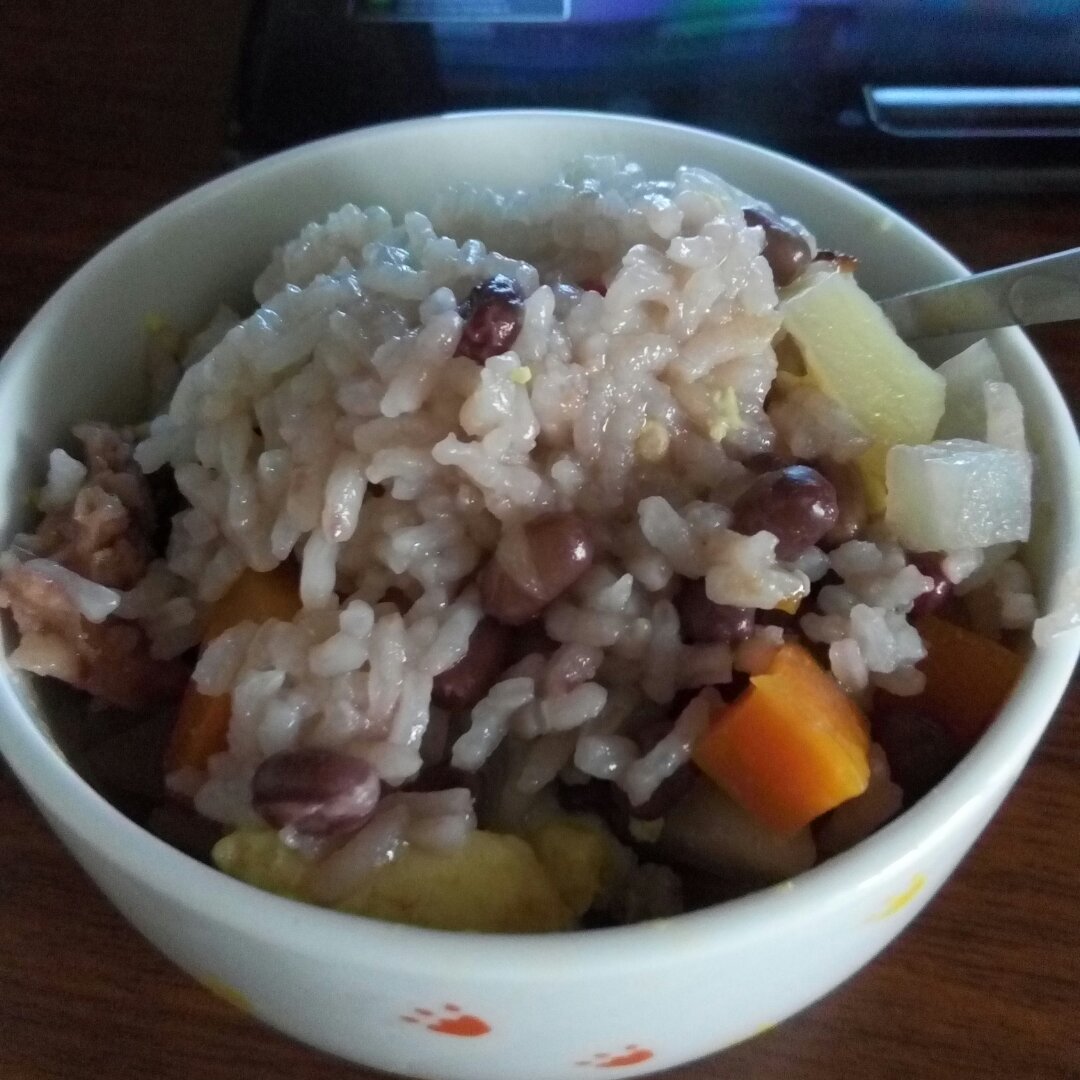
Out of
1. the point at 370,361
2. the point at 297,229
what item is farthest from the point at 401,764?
the point at 297,229

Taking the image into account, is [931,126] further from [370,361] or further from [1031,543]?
[370,361]

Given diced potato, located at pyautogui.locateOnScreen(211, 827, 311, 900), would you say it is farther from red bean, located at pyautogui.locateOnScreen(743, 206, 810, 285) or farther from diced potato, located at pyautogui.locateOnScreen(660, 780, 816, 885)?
red bean, located at pyautogui.locateOnScreen(743, 206, 810, 285)

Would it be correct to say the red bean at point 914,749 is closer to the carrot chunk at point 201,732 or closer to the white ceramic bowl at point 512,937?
the white ceramic bowl at point 512,937

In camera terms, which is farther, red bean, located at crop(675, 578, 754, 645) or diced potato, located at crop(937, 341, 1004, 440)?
diced potato, located at crop(937, 341, 1004, 440)

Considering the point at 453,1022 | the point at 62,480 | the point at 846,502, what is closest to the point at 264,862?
the point at 453,1022

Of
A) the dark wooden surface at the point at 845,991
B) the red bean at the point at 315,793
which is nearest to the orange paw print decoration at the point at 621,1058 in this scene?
the dark wooden surface at the point at 845,991

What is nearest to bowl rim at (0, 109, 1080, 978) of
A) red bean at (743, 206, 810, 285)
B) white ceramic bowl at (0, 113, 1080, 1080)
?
white ceramic bowl at (0, 113, 1080, 1080)
